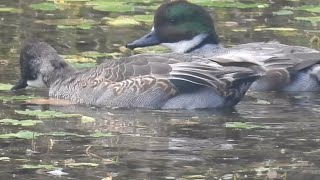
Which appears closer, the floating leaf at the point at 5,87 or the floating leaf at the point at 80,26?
the floating leaf at the point at 5,87

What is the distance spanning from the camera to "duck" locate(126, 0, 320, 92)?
43.0ft

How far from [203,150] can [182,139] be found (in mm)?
459

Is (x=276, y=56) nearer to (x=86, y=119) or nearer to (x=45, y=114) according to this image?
(x=86, y=119)

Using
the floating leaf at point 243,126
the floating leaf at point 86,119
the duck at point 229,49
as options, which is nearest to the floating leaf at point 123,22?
the duck at point 229,49

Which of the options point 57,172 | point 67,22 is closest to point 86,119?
point 57,172

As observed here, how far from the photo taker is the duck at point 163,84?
11.8 meters

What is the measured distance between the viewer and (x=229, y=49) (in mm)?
13453

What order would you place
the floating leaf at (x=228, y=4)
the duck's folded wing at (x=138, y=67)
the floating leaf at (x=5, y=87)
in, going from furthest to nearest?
the floating leaf at (x=228, y=4) < the floating leaf at (x=5, y=87) < the duck's folded wing at (x=138, y=67)

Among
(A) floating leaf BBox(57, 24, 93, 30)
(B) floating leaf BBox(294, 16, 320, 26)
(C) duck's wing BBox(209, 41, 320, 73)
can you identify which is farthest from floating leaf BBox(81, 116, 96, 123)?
(B) floating leaf BBox(294, 16, 320, 26)

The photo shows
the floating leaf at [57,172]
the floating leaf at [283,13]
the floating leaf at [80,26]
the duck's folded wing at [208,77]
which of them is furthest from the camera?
the floating leaf at [283,13]

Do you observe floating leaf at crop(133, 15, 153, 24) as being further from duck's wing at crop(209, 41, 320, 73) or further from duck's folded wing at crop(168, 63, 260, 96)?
duck's folded wing at crop(168, 63, 260, 96)

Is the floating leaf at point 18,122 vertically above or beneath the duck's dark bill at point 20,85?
above

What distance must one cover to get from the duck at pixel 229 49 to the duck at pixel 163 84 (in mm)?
865

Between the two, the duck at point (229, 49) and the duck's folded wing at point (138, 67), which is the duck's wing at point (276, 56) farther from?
the duck's folded wing at point (138, 67)
